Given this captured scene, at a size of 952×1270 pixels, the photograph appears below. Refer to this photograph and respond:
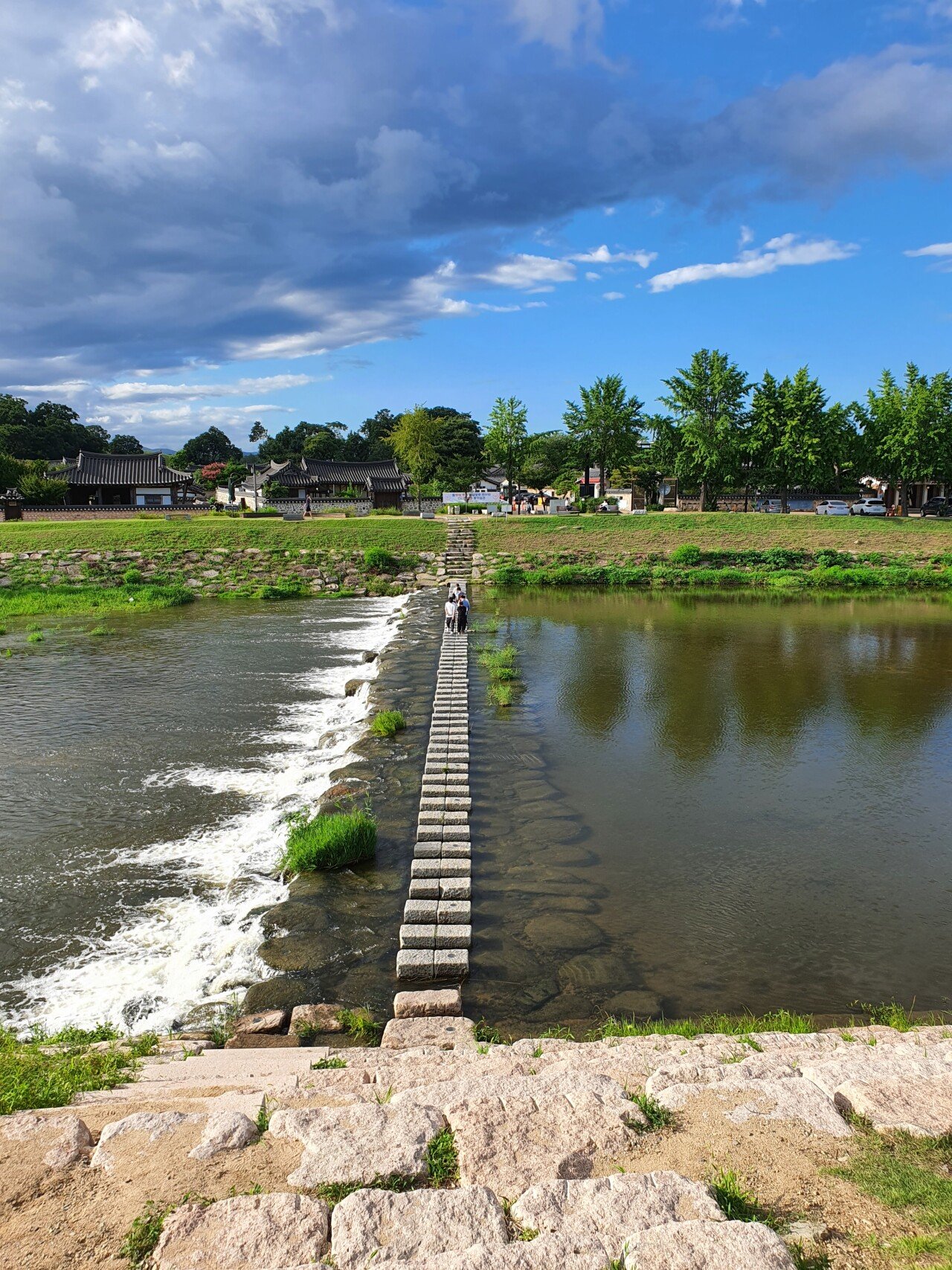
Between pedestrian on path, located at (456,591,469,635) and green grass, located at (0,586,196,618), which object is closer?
pedestrian on path, located at (456,591,469,635)

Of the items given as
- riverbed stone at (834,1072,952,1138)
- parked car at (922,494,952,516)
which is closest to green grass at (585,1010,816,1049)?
riverbed stone at (834,1072,952,1138)

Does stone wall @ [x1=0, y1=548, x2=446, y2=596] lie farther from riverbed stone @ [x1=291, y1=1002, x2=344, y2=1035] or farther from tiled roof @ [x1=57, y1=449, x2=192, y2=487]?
riverbed stone @ [x1=291, y1=1002, x2=344, y2=1035]

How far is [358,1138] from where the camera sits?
4.33 meters

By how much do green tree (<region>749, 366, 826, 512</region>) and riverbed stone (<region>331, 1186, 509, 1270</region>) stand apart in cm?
5541

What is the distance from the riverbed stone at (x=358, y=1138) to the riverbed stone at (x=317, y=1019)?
1.93m

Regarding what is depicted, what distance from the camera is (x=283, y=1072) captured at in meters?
5.51

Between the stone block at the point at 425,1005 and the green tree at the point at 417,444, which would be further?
the green tree at the point at 417,444

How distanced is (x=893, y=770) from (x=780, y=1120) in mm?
10214

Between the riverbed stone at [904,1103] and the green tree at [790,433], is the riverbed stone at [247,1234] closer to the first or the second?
the riverbed stone at [904,1103]

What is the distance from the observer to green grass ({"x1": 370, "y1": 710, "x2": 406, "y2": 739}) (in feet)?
46.2

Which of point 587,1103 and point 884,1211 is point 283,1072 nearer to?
point 587,1103

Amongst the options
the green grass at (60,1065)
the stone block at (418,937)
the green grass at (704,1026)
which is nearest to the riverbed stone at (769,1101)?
the green grass at (704,1026)

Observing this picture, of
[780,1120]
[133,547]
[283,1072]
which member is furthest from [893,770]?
[133,547]

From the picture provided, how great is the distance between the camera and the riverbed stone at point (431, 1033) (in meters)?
6.03
